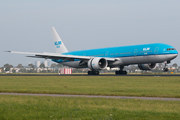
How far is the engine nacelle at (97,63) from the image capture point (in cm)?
5422

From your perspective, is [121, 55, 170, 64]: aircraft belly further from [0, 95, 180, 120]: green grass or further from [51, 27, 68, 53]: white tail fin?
[0, 95, 180, 120]: green grass

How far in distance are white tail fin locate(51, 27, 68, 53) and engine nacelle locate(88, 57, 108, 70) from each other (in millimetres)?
18116

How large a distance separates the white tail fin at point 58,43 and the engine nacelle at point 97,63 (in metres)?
18.1

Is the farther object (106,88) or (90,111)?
(106,88)

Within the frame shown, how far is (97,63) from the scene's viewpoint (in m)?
54.0

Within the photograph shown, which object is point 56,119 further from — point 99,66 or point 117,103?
point 99,66

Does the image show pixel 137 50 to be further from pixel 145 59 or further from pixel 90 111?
pixel 90 111

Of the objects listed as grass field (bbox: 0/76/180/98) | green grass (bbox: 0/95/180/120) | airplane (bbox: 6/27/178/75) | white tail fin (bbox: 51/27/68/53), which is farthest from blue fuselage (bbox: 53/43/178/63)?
green grass (bbox: 0/95/180/120)

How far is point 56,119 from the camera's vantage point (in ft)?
41.8

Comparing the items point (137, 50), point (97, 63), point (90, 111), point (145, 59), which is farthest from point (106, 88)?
point (97, 63)

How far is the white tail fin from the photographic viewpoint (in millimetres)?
72562

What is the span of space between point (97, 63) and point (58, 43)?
21.6 meters

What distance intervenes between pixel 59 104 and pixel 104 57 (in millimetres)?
42196

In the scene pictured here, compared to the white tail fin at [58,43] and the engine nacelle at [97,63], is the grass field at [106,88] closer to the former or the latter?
the engine nacelle at [97,63]
